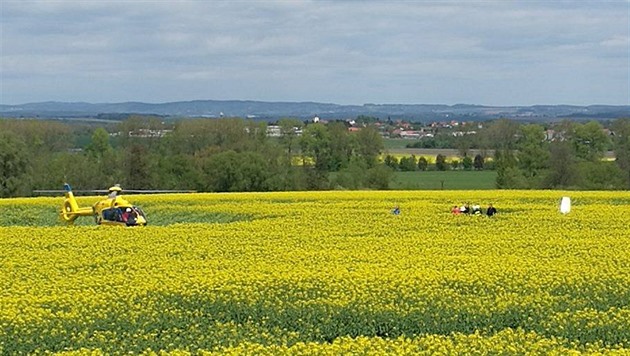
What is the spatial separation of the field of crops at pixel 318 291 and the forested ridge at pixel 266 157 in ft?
141

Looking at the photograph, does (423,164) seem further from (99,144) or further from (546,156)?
(99,144)

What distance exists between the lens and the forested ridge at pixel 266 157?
6694 cm

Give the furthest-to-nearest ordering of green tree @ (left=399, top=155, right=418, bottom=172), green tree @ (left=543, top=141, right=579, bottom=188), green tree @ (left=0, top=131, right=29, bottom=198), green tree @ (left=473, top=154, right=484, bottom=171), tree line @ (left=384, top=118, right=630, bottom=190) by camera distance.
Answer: green tree @ (left=399, top=155, right=418, bottom=172)
green tree @ (left=473, top=154, right=484, bottom=171)
green tree @ (left=543, top=141, right=579, bottom=188)
tree line @ (left=384, top=118, right=630, bottom=190)
green tree @ (left=0, top=131, right=29, bottom=198)

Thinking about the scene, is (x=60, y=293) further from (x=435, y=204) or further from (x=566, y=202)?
(x=435, y=204)

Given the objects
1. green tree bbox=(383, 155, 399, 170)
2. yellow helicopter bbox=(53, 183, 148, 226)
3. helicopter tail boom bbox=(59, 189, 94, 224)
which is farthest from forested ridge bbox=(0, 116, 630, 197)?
yellow helicopter bbox=(53, 183, 148, 226)

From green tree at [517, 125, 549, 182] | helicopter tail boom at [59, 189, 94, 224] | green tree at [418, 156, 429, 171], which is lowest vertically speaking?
green tree at [418, 156, 429, 171]

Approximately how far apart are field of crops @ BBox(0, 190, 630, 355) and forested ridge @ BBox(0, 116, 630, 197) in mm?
43085

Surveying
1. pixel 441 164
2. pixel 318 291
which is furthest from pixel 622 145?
pixel 318 291

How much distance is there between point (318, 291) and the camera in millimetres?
14781

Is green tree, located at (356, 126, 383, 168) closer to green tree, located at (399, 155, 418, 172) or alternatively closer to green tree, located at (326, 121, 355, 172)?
green tree, located at (326, 121, 355, 172)

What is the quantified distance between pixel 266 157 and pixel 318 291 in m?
57.4

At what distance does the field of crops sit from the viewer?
40.7 feet

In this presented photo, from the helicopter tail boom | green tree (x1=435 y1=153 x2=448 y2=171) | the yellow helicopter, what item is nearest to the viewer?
the yellow helicopter

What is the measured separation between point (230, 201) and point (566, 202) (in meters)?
15.7
